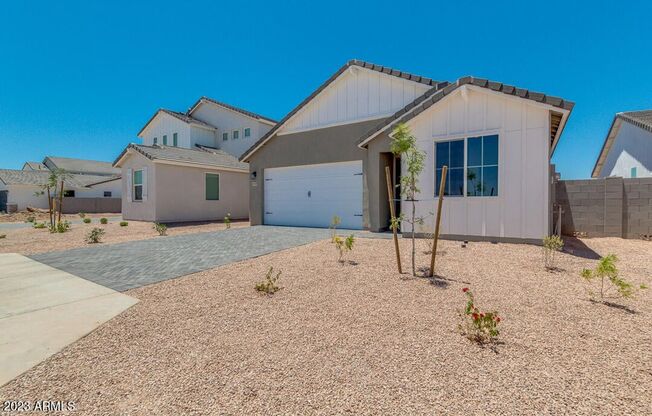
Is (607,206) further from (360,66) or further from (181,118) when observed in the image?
(181,118)

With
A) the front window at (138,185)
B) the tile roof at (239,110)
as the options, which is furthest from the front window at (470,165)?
the tile roof at (239,110)

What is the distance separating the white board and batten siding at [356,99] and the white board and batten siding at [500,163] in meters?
2.82

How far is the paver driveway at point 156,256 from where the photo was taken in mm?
5332

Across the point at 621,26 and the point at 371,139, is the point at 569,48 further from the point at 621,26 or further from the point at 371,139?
the point at 371,139

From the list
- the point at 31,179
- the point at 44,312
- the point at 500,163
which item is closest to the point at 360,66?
the point at 500,163

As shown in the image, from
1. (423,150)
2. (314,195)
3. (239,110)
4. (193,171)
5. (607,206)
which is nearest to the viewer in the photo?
(423,150)

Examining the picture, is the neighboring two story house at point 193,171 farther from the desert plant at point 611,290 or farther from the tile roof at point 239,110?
the desert plant at point 611,290

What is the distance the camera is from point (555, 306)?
3736 mm

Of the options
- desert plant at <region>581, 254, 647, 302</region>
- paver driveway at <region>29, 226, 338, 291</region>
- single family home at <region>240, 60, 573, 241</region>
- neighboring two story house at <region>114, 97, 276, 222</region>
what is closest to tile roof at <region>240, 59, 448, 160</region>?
single family home at <region>240, 60, 573, 241</region>

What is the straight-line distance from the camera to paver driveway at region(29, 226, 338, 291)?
533 centimetres

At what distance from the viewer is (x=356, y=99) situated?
11789mm

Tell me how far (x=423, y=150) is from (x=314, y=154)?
561cm

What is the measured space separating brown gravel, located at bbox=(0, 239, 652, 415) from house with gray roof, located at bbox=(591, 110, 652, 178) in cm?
1600

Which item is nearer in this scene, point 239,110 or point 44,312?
point 44,312
